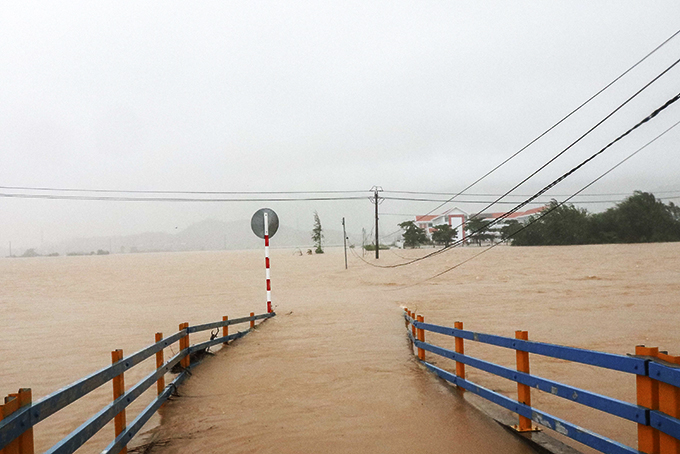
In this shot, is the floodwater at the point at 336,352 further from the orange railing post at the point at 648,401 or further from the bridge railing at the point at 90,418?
the orange railing post at the point at 648,401

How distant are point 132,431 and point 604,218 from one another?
5883 cm

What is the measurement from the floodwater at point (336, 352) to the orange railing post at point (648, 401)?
1.47m

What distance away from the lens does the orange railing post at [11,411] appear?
2571 mm

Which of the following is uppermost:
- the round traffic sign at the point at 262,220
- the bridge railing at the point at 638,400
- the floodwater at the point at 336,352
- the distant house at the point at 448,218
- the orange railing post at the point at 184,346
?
the distant house at the point at 448,218

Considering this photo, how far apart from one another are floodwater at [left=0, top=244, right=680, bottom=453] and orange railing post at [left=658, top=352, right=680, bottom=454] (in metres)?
1.63

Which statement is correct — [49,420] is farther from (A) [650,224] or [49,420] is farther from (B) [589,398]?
(A) [650,224]

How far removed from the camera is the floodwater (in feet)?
16.0

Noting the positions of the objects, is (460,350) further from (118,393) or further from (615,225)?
(615,225)

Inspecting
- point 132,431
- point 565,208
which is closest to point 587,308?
point 132,431

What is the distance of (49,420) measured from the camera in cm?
619

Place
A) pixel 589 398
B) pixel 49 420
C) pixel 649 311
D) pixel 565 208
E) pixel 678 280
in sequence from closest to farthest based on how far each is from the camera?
Answer: pixel 589 398, pixel 49 420, pixel 649 311, pixel 678 280, pixel 565 208

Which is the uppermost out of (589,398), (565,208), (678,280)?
(565,208)

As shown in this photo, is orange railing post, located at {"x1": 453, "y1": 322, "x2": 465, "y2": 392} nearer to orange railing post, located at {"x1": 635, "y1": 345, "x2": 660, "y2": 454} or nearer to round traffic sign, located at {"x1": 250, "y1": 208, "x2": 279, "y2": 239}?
orange railing post, located at {"x1": 635, "y1": 345, "x2": 660, "y2": 454}

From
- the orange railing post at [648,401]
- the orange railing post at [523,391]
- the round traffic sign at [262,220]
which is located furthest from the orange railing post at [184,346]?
the round traffic sign at [262,220]
